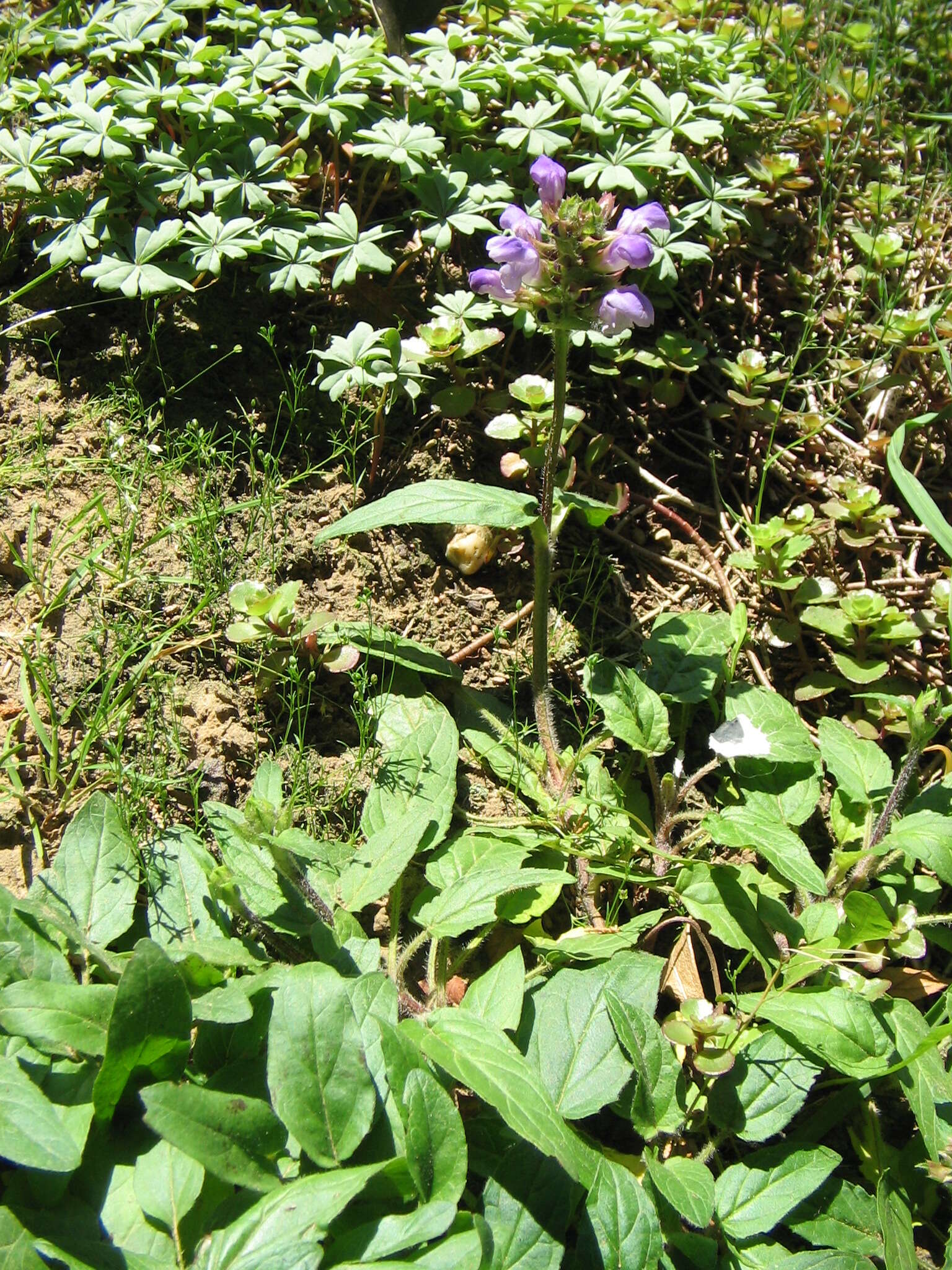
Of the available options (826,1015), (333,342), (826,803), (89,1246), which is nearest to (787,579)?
(826,803)

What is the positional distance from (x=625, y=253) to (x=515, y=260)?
0.72 feet

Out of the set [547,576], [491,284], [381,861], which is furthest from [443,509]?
[381,861]

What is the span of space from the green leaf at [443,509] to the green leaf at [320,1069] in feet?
2.84

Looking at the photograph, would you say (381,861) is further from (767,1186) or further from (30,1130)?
(767,1186)

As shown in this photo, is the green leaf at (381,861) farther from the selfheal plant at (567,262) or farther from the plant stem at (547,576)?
the selfheal plant at (567,262)

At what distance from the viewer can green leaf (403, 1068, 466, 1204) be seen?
1.49 meters

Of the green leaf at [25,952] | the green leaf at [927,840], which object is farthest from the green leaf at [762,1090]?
the green leaf at [25,952]

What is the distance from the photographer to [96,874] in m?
1.92

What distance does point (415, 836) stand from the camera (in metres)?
1.96

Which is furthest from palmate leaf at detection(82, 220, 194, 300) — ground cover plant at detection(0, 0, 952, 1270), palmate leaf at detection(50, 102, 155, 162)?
palmate leaf at detection(50, 102, 155, 162)

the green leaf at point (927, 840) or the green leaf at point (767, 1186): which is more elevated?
the green leaf at point (927, 840)

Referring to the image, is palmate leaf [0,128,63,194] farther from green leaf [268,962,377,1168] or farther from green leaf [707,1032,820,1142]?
green leaf [707,1032,820,1142]

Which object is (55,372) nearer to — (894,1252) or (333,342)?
(333,342)

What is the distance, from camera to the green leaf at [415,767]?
2107mm
